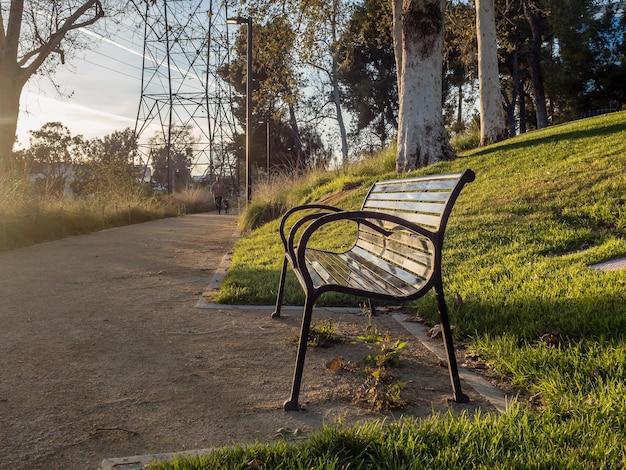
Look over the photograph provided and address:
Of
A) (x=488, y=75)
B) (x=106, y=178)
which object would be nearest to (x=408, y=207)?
(x=488, y=75)

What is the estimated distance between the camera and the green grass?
1.75 metres

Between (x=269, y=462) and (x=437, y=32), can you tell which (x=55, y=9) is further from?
(x=269, y=462)

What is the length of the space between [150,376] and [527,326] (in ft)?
6.94

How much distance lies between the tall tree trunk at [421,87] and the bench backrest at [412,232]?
258 inches

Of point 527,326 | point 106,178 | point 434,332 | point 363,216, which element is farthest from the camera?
point 106,178

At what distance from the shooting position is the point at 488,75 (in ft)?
41.4

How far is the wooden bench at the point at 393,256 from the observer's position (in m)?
2.31

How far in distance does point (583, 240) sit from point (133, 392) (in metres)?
3.91

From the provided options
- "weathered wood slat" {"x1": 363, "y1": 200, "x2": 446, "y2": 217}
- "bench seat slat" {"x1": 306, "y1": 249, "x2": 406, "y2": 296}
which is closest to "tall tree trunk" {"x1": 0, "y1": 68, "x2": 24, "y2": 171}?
"weathered wood slat" {"x1": 363, "y1": 200, "x2": 446, "y2": 217}

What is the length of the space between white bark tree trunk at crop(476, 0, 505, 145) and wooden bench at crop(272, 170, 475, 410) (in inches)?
382

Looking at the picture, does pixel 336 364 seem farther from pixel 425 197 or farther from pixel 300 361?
pixel 425 197

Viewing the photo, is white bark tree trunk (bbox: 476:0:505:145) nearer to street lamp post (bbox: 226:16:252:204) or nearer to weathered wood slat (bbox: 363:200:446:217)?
street lamp post (bbox: 226:16:252:204)

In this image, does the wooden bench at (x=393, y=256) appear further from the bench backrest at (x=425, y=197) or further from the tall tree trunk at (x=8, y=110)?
the tall tree trunk at (x=8, y=110)

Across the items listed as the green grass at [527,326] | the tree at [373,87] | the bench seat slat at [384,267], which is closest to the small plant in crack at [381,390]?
the green grass at [527,326]
